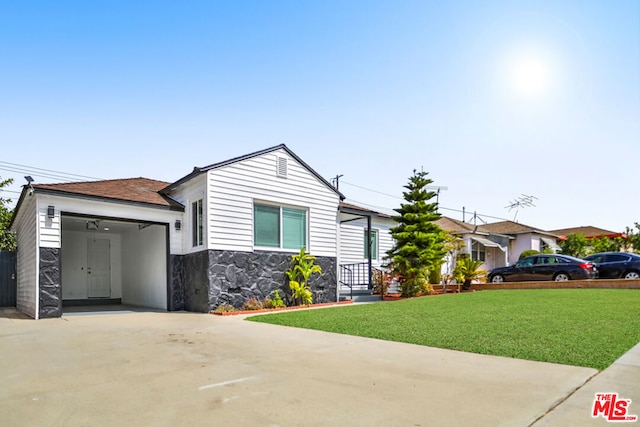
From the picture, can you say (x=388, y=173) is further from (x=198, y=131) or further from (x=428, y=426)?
(x=428, y=426)

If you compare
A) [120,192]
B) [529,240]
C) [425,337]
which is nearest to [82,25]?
[120,192]

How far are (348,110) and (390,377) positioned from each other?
11403mm

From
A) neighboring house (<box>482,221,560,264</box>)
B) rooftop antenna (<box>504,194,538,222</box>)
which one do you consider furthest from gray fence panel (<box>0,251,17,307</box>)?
rooftop antenna (<box>504,194,538,222</box>)

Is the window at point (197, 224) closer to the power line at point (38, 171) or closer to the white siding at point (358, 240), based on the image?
the white siding at point (358, 240)

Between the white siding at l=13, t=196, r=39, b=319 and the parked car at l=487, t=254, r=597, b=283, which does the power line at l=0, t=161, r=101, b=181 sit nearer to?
the white siding at l=13, t=196, r=39, b=319

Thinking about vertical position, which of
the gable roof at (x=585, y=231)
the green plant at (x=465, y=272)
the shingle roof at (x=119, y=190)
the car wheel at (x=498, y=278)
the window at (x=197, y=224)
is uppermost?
the shingle roof at (x=119, y=190)

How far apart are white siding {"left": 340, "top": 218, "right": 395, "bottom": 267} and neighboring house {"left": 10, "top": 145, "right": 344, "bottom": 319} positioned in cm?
245

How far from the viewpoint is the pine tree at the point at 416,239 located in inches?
616

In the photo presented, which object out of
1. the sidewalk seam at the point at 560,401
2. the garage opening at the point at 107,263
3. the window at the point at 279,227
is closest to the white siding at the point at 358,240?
→ the window at the point at 279,227

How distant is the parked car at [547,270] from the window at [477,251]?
342 inches

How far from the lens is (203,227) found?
39.2 feet

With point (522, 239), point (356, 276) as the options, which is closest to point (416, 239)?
point (356, 276)

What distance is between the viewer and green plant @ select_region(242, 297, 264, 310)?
39.6 ft

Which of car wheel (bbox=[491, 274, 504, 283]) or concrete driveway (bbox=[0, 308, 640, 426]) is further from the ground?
concrete driveway (bbox=[0, 308, 640, 426])
